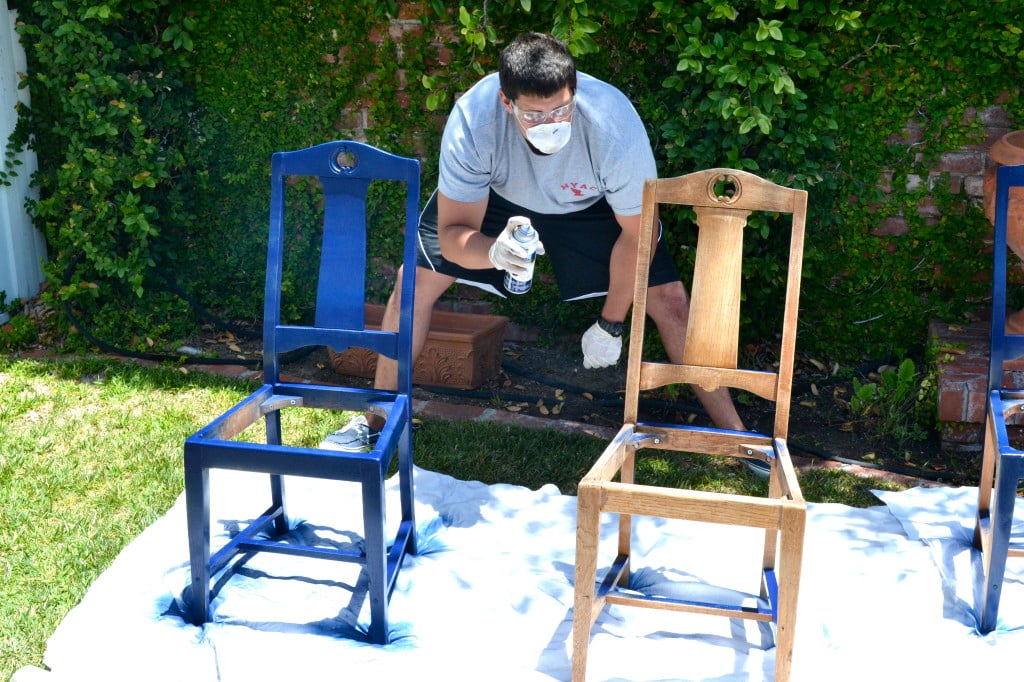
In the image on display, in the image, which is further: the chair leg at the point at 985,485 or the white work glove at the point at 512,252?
the white work glove at the point at 512,252

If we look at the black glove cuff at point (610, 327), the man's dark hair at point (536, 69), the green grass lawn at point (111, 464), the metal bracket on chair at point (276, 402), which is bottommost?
the green grass lawn at point (111, 464)

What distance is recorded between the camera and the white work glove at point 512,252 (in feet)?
9.09

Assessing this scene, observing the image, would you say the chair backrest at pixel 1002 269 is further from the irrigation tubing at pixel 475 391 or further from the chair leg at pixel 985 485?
the irrigation tubing at pixel 475 391

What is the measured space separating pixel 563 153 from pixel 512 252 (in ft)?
1.54

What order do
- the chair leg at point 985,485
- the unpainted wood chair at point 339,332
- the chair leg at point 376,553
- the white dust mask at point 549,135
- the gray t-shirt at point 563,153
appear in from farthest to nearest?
the gray t-shirt at point 563,153
the white dust mask at point 549,135
the chair leg at point 985,485
the unpainted wood chair at point 339,332
the chair leg at point 376,553

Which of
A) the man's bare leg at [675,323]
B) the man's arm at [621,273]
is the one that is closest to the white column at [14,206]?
the man's arm at [621,273]

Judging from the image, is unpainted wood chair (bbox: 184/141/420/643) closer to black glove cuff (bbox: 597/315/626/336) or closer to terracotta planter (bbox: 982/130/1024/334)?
black glove cuff (bbox: 597/315/626/336)

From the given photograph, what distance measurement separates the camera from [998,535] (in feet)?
7.63

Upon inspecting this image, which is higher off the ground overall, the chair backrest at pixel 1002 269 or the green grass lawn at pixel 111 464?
the chair backrest at pixel 1002 269

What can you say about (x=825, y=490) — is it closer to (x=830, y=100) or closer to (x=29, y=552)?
(x=830, y=100)

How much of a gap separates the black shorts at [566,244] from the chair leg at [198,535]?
4.29ft

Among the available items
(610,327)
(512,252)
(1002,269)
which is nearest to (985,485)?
(1002,269)

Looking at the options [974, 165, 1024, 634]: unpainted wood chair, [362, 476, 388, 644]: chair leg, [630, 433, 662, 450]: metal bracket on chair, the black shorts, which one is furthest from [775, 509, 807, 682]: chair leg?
the black shorts

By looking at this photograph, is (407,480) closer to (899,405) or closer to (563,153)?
(563,153)
